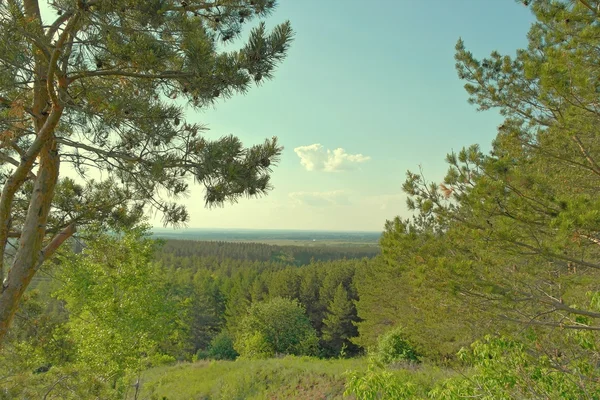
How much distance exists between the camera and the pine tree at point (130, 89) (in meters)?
3.29

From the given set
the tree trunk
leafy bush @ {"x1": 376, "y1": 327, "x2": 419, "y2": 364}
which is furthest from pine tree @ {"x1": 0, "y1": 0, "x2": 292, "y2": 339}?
leafy bush @ {"x1": 376, "y1": 327, "x2": 419, "y2": 364}

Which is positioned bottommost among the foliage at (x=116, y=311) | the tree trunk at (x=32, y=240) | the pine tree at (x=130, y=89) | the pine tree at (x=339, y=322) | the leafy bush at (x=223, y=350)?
the leafy bush at (x=223, y=350)

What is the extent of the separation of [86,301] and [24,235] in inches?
309

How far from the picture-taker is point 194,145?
12.3 feet

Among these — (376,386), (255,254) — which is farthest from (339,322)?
(255,254)

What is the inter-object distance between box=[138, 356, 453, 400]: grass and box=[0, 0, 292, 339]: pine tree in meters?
7.95

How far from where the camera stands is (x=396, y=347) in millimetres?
17719

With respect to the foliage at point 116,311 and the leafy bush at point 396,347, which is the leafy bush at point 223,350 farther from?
the foliage at point 116,311

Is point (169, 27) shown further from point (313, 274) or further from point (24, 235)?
point (313, 274)

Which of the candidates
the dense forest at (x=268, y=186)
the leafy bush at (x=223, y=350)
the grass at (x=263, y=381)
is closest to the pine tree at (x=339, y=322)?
the leafy bush at (x=223, y=350)

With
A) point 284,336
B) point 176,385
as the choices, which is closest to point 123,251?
point 176,385

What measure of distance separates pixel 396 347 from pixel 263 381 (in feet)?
27.3

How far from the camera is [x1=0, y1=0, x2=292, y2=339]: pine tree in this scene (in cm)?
329

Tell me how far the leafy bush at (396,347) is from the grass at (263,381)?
14.8 feet
